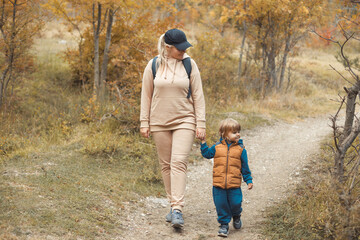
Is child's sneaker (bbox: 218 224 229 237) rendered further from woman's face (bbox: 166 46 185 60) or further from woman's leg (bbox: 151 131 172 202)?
woman's face (bbox: 166 46 185 60)

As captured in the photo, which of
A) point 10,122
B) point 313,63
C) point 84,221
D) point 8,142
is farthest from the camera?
point 313,63

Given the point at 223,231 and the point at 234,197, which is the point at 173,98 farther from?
the point at 223,231

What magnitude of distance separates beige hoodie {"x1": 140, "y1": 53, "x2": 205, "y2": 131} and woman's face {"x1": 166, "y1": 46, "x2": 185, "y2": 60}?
2.1 inches

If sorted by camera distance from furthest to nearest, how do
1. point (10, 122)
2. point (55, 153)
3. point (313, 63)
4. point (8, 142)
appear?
point (313, 63)
point (10, 122)
point (8, 142)
point (55, 153)

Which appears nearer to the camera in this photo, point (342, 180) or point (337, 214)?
point (337, 214)

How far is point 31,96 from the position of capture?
11836mm

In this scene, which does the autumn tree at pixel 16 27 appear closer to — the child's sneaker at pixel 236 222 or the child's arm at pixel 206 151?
the child's arm at pixel 206 151

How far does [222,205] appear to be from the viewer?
415 centimetres

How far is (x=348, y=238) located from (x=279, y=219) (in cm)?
121

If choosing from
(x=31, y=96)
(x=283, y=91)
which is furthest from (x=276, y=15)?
(x=31, y=96)

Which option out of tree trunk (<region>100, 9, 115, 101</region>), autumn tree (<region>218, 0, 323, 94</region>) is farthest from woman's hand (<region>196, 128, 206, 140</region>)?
autumn tree (<region>218, 0, 323, 94</region>)

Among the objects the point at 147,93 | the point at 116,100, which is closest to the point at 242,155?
the point at 147,93

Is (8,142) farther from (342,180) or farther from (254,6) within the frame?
(254,6)

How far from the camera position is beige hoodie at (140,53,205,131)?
4051 mm
